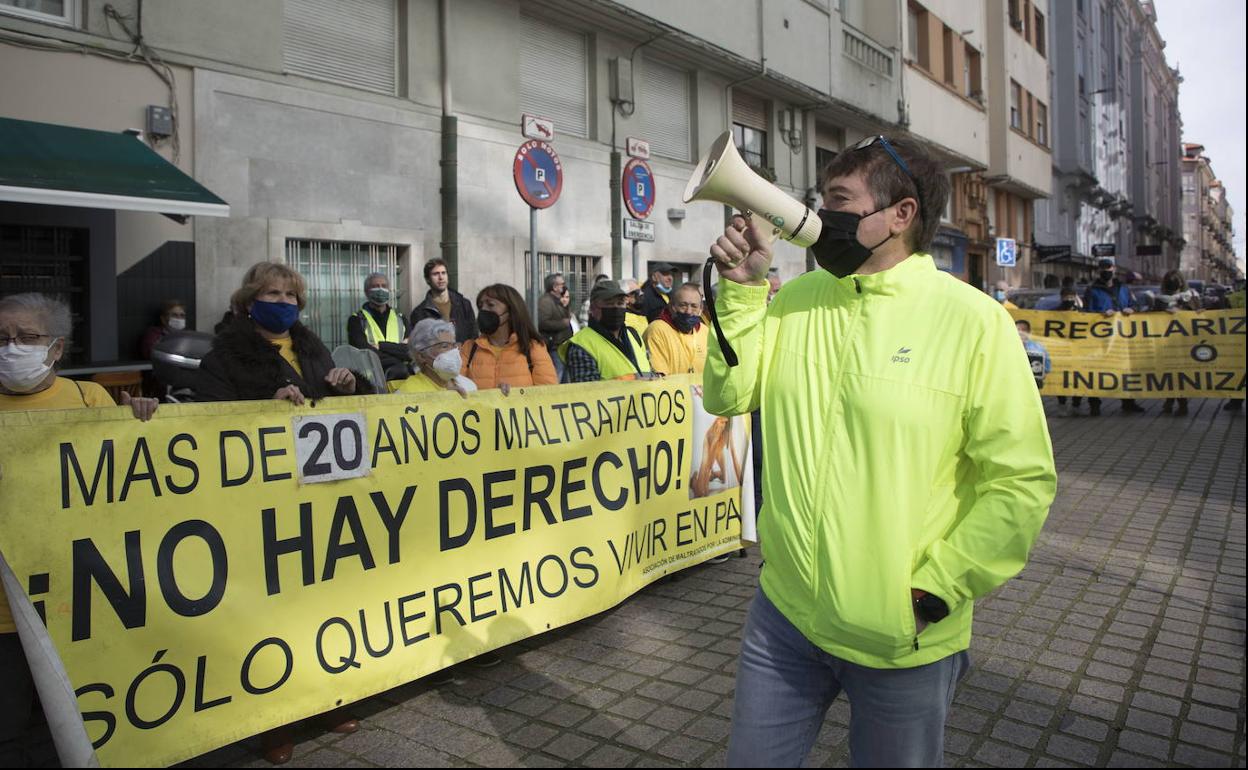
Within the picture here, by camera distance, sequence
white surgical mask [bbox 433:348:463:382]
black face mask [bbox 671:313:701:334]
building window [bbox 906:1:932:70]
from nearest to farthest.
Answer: white surgical mask [bbox 433:348:463:382] < black face mask [bbox 671:313:701:334] < building window [bbox 906:1:932:70]

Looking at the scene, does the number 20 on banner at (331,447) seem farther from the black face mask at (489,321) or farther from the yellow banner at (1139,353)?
the yellow banner at (1139,353)

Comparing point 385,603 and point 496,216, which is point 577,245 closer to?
point 496,216

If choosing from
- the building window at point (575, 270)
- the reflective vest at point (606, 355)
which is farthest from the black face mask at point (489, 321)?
the building window at point (575, 270)

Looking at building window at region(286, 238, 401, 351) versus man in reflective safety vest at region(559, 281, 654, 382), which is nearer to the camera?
man in reflective safety vest at region(559, 281, 654, 382)

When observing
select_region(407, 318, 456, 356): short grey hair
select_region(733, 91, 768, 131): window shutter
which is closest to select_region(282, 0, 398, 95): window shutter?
select_region(407, 318, 456, 356): short grey hair

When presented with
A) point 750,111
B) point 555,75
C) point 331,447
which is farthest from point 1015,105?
point 331,447

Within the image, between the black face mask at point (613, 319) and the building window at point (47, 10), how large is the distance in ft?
20.2

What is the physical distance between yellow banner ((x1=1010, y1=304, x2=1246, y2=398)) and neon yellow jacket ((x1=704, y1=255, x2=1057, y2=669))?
469 inches

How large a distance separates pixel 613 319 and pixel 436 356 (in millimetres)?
1549

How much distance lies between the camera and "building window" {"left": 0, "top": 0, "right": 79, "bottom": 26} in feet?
27.0

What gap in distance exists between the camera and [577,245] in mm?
14336

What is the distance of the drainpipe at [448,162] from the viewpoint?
1207 cm

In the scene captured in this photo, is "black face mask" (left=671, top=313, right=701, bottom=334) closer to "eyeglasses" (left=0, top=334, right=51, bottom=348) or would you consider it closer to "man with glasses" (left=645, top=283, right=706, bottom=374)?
"man with glasses" (left=645, top=283, right=706, bottom=374)

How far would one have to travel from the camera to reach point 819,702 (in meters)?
2.10
